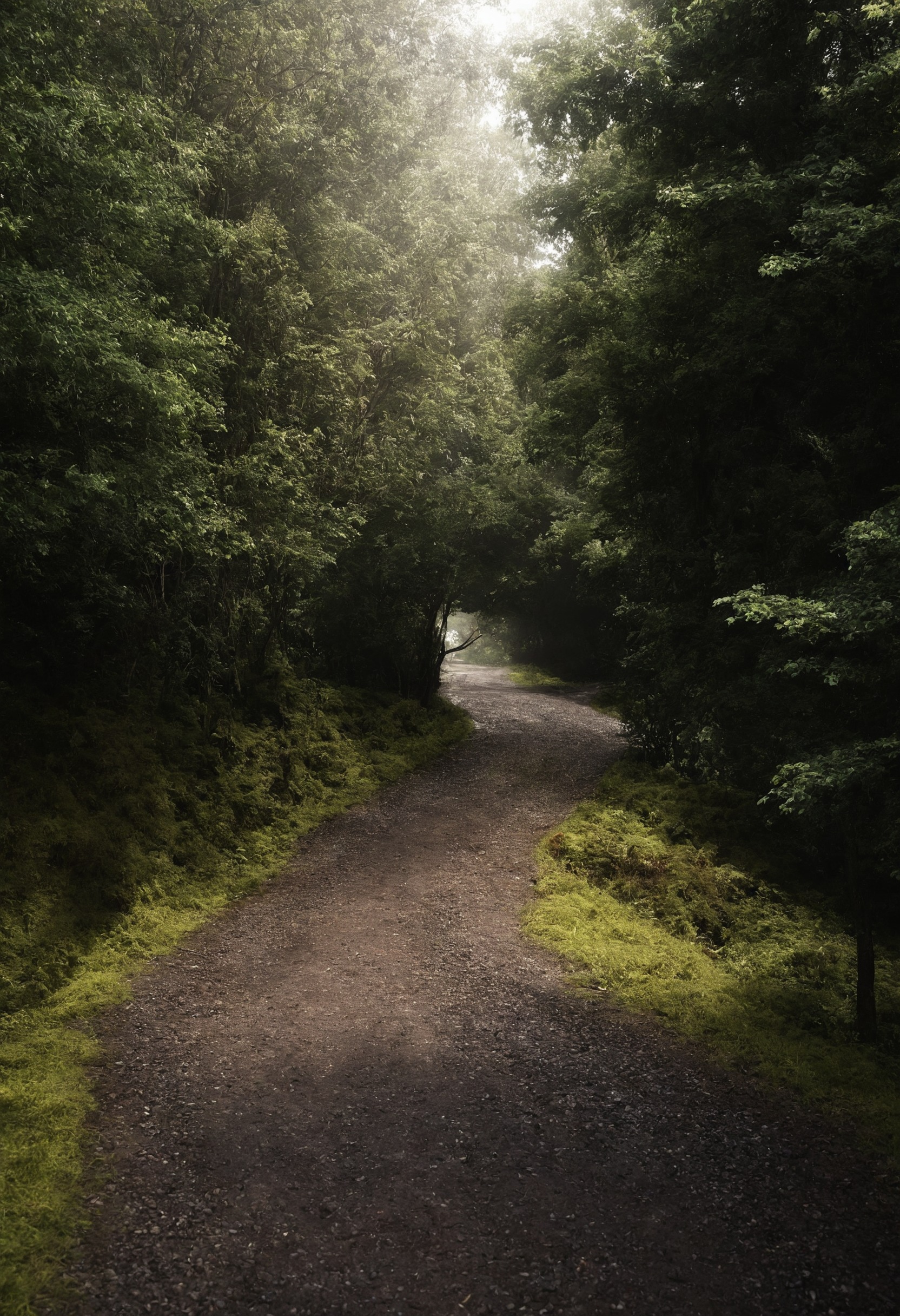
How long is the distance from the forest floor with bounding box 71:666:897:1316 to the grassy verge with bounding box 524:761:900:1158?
1.51ft

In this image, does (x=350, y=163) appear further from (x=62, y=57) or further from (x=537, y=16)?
(x=537, y=16)

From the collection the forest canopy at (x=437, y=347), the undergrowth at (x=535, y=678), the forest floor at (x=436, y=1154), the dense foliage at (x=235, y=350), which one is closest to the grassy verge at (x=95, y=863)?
the forest floor at (x=436, y=1154)

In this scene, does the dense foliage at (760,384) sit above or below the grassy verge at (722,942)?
above

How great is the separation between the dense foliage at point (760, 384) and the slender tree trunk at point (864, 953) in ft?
0.08

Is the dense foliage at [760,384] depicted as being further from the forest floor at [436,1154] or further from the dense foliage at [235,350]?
the dense foliage at [235,350]

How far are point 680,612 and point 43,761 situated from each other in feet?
27.6

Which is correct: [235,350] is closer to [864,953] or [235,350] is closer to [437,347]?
[437,347]

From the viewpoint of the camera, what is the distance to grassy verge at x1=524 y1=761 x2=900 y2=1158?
6836 millimetres

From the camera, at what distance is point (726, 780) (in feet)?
42.4

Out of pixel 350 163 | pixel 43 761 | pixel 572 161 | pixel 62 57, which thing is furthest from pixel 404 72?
pixel 43 761

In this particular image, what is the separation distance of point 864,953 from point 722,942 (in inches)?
80.4

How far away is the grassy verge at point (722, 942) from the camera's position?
6836mm

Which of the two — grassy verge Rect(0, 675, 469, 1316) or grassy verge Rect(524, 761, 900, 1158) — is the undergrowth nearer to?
grassy verge Rect(0, 675, 469, 1316)

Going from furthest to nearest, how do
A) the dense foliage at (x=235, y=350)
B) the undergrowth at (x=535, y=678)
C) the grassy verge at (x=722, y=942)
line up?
the undergrowth at (x=535, y=678)
the dense foliage at (x=235, y=350)
the grassy verge at (x=722, y=942)
